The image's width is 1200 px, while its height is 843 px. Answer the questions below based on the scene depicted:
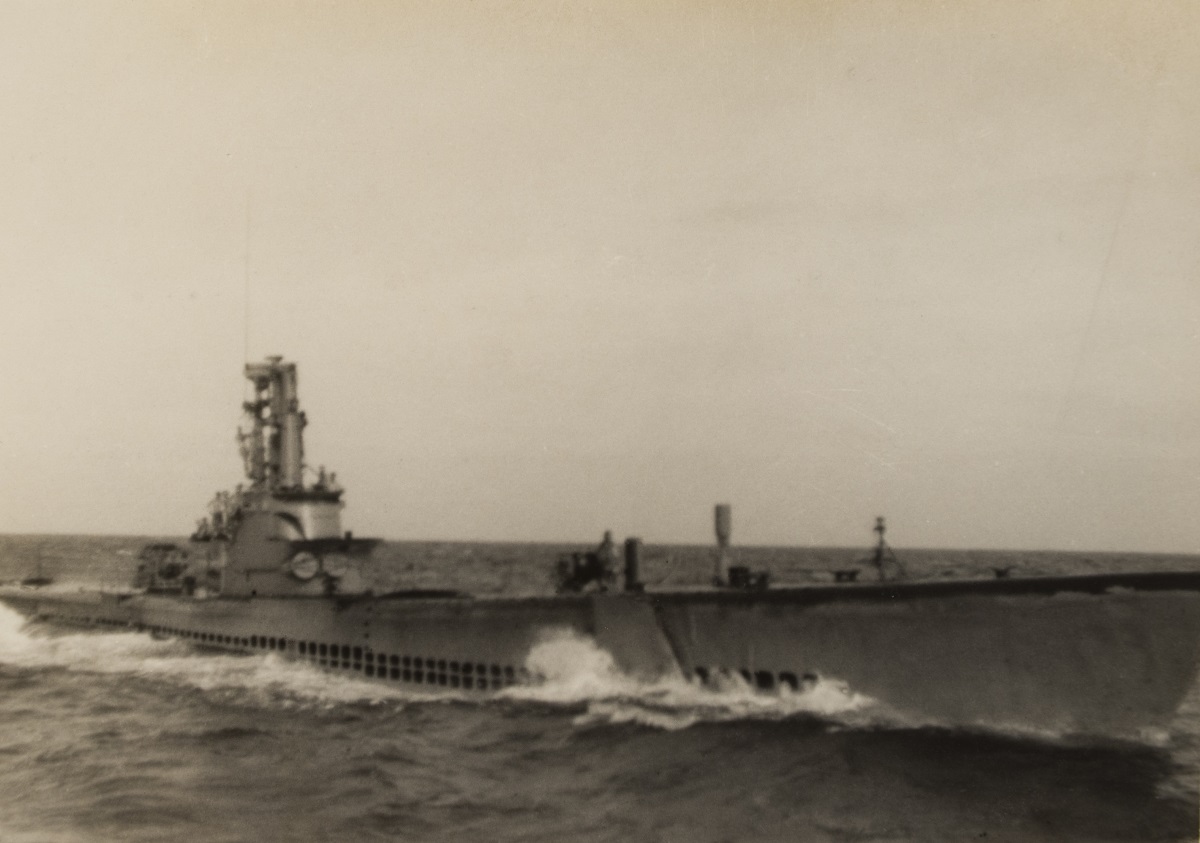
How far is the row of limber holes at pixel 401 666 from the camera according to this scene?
69.4ft

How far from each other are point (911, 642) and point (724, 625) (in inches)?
129

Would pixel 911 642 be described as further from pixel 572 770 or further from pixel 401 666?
pixel 401 666

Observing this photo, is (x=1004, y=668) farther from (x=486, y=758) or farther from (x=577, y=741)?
(x=486, y=758)

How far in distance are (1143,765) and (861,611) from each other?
4.60 metres

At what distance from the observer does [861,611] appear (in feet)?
56.5

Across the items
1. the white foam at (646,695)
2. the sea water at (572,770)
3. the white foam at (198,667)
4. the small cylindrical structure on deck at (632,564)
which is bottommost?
the sea water at (572,770)

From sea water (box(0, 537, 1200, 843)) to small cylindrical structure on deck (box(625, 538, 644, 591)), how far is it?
1453 millimetres

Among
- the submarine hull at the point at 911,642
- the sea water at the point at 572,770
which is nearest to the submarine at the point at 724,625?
the submarine hull at the point at 911,642

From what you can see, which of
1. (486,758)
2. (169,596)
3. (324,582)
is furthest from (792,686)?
(169,596)

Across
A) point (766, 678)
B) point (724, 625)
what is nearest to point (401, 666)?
point (724, 625)

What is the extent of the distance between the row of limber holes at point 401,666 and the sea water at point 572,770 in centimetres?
47

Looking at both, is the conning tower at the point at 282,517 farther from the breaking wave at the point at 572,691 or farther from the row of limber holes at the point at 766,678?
the row of limber holes at the point at 766,678

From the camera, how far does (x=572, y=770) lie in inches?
639

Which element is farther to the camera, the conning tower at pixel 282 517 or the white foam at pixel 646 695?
the conning tower at pixel 282 517
